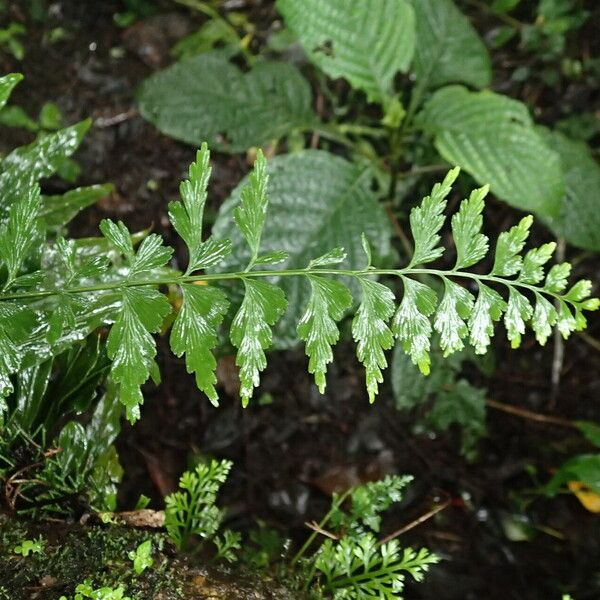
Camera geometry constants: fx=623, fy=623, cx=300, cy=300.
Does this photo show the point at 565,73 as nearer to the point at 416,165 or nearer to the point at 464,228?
the point at 416,165

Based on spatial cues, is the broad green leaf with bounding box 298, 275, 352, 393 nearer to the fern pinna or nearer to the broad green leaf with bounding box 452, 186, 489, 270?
the fern pinna

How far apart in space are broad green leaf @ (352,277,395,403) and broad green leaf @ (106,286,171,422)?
40 centimetres

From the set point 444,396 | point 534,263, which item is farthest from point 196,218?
point 444,396

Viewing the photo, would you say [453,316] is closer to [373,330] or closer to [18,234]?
[373,330]

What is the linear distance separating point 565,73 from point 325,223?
1.50 m

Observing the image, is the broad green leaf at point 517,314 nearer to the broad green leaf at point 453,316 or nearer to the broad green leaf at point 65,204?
the broad green leaf at point 453,316

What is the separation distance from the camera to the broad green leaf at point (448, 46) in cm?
249

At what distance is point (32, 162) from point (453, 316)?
1161 mm

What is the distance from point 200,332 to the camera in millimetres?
1267

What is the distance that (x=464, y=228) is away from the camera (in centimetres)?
134

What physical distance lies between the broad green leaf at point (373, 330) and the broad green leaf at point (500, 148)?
1.07 metres

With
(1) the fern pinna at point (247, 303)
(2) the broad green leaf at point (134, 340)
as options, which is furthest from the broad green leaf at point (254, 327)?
(2) the broad green leaf at point (134, 340)

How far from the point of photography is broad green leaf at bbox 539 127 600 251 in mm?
2438

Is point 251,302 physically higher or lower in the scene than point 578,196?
higher
